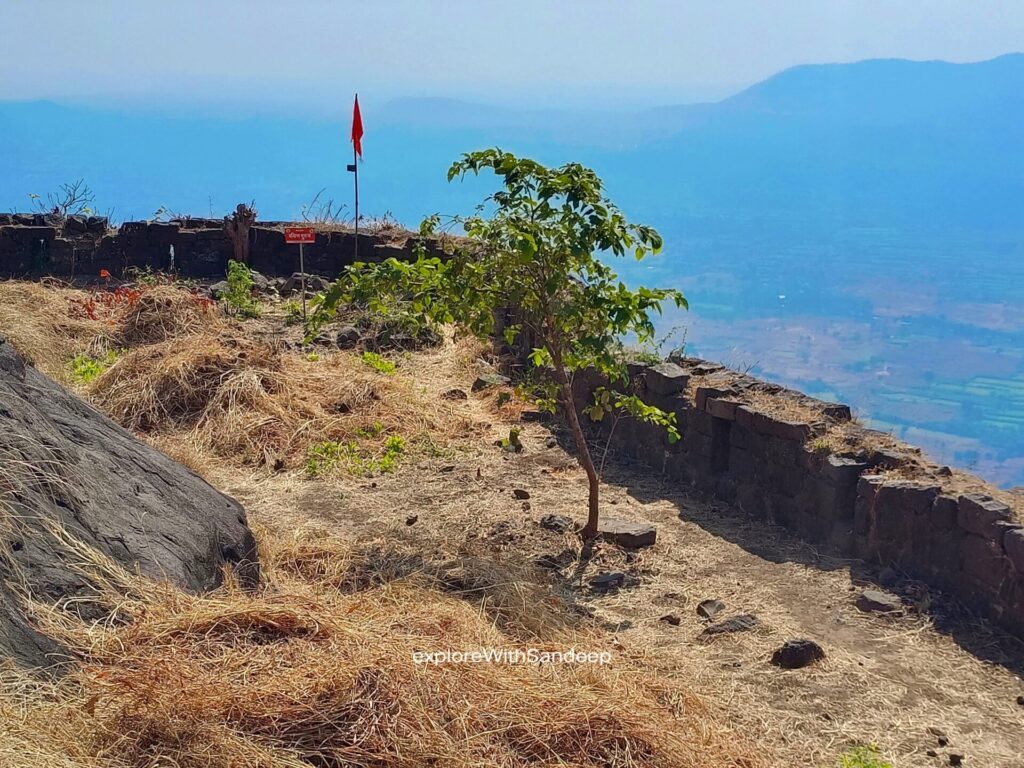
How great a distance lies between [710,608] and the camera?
19.8 feet

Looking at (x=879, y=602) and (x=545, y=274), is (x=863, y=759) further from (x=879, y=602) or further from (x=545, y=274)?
(x=545, y=274)

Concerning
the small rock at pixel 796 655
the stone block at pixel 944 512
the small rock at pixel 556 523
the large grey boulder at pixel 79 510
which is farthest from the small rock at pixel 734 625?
the large grey boulder at pixel 79 510

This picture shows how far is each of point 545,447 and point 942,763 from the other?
5136mm

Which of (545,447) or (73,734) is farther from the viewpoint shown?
(545,447)

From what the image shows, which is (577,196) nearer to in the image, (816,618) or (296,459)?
(816,618)

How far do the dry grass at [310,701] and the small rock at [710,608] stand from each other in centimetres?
117

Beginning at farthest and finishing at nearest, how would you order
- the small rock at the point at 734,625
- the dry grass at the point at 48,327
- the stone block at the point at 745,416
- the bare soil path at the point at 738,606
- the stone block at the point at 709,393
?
the dry grass at the point at 48,327 < the stone block at the point at 709,393 < the stone block at the point at 745,416 < the small rock at the point at 734,625 < the bare soil path at the point at 738,606

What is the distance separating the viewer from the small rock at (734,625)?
5.75m

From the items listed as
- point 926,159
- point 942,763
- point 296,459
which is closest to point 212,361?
point 296,459

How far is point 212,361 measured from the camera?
10039 millimetres

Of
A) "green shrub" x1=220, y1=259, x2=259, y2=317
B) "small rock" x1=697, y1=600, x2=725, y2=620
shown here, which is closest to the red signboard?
"green shrub" x1=220, y1=259, x2=259, y2=317

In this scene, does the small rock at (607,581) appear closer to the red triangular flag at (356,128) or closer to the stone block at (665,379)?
the stone block at (665,379)

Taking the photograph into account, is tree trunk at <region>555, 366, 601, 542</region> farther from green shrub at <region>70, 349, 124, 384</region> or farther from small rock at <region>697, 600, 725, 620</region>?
green shrub at <region>70, 349, 124, 384</region>

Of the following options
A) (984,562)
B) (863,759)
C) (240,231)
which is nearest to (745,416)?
(984,562)
